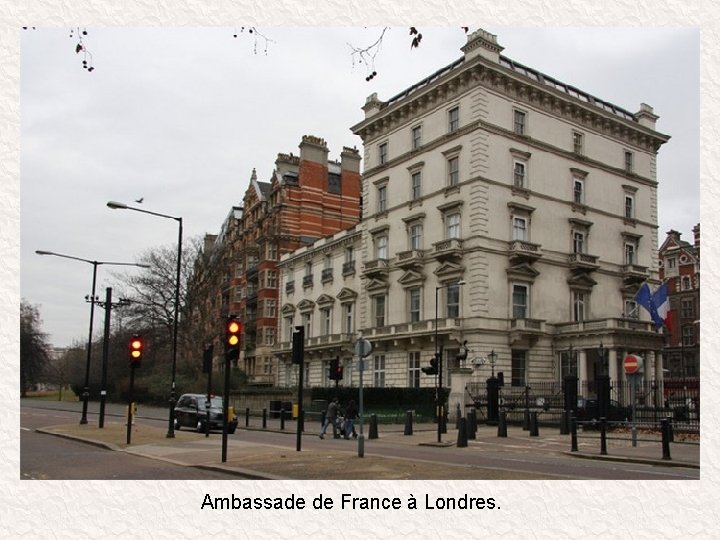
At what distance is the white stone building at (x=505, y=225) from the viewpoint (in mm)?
46719

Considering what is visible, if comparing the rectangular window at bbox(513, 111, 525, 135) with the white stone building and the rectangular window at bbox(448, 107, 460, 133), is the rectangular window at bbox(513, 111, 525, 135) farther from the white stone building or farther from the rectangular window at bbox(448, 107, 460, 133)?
the rectangular window at bbox(448, 107, 460, 133)

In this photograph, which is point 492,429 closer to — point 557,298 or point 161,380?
point 557,298

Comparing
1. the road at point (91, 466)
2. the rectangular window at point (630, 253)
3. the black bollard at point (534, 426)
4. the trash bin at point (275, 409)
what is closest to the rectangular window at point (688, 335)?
the rectangular window at point (630, 253)

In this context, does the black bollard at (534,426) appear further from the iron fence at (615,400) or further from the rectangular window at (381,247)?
the rectangular window at (381,247)

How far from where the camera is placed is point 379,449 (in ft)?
80.0

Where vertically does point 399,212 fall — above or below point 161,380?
above

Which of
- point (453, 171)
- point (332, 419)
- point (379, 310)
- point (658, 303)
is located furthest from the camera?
point (379, 310)

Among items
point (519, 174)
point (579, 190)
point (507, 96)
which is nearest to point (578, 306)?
point (579, 190)

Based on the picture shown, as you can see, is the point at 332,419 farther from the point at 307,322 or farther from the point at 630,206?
the point at 307,322

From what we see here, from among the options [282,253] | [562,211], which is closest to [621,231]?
[562,211]

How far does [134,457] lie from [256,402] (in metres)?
31.3

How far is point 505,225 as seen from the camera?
47750mm

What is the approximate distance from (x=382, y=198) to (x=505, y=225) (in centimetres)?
1162

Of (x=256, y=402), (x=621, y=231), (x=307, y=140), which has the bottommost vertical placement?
(x=256, y=402)
